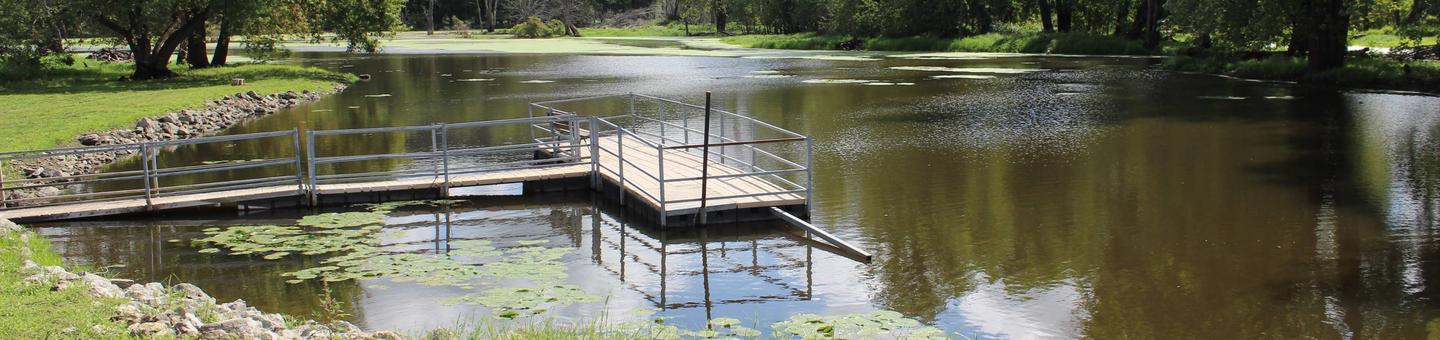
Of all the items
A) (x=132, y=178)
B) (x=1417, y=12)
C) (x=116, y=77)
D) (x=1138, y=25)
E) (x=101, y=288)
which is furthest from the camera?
(x=1138, y=25)

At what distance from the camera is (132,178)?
Result: 19844 millimetres

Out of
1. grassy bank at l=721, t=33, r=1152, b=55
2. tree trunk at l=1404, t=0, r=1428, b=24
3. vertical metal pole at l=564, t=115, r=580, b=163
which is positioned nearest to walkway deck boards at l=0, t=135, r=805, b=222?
vertical metal pole at l=564, t=115, r=580, b=163

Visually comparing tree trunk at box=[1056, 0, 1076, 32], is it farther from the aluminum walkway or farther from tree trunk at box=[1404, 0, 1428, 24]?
the aluminum walkway

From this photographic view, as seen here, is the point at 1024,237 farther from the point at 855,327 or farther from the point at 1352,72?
the point at 1352,72

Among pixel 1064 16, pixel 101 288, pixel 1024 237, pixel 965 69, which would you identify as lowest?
pixel 1024 237

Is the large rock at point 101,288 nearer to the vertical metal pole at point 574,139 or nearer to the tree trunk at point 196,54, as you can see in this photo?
the vertical metal pole at point 574,139

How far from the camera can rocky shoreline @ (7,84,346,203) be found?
826 inches

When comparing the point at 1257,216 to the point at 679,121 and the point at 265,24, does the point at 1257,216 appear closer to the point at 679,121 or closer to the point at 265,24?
the point at 679,121

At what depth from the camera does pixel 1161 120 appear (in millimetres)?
29375

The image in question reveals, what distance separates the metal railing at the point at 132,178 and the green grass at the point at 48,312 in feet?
19.9

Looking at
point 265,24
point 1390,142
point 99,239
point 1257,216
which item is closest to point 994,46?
point 265,24

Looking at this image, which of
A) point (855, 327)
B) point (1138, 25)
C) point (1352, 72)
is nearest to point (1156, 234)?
point (855, 327)

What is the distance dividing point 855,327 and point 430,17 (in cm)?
11499

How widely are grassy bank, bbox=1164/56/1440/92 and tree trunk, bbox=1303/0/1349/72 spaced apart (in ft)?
1.56
